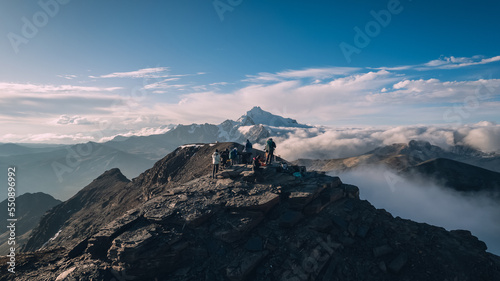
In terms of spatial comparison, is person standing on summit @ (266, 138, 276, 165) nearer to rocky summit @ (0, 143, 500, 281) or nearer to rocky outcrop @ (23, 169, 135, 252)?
rocky summit @ (0, 143, 500, 281)

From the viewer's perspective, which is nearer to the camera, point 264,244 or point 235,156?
point 264,244

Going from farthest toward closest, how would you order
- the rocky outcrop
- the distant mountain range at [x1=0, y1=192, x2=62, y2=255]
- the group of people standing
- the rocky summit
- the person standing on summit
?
the distant mountain range at [x1=0, y1=192, x2=62, y2=255]
the rocky outcrop
the person standing on summit
the group of people standing
the rocky summit

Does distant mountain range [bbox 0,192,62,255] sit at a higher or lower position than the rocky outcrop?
lower

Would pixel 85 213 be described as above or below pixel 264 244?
below

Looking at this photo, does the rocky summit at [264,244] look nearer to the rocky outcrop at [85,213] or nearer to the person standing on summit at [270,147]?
the person standing on summit at [270,147]

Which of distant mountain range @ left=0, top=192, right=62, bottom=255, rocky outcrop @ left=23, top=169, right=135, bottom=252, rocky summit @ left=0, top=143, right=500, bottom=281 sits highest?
rocky summit @ left=0, top=143, right=500, bottom=281

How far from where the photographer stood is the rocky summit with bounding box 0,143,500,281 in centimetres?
1588

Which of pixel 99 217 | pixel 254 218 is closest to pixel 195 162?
pixel 99 217

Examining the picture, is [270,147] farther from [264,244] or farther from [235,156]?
[264,244]

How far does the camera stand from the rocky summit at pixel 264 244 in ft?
52.1

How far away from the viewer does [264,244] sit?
17.2 meters

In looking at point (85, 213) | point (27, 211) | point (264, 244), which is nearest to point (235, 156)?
point (264, 244)

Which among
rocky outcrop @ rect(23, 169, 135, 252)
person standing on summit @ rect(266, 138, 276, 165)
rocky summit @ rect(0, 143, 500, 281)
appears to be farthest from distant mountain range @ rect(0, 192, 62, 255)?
person standing on summit @ rect(266, 138, 276, 165)

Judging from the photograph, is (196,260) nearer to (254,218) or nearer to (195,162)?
(254,218)
